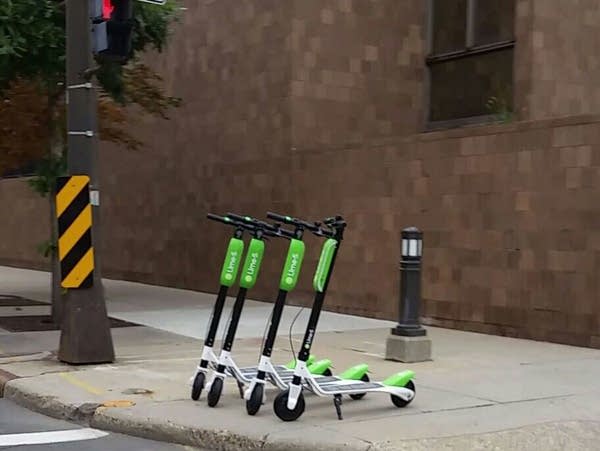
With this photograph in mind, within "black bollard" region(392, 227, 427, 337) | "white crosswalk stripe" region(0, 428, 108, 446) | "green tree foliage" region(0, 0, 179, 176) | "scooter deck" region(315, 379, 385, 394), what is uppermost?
"green tree foliage" region(0, 0, 179, 176)

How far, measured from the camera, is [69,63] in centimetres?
991

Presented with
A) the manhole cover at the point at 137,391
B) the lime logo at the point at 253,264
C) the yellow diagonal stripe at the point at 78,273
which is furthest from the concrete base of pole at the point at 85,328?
the lime logo at the point at 253,264

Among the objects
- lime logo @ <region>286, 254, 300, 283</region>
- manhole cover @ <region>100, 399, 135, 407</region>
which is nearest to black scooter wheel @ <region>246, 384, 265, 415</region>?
lime logo @ <region>286, 254, 300, 283</region>

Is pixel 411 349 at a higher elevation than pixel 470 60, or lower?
lower

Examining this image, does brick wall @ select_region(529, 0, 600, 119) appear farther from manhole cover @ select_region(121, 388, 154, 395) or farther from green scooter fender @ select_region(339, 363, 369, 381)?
manhole cover @ select_region(121, 388, 154, 395)

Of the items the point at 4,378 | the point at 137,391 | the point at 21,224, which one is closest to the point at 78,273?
the point at 4,378

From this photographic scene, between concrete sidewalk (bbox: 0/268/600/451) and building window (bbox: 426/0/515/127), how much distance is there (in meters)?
5.18

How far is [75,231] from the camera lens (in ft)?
31.8

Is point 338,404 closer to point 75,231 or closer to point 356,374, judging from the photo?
point 356,374

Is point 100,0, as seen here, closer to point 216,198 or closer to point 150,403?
point 150,403

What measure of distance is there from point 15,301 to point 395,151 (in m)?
8.08

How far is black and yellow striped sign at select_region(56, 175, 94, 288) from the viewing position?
9.68 metres

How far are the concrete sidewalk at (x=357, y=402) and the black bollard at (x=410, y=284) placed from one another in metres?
0.43

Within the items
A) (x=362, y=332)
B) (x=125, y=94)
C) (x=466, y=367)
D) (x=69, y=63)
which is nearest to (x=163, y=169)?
(x=125, y=94)
